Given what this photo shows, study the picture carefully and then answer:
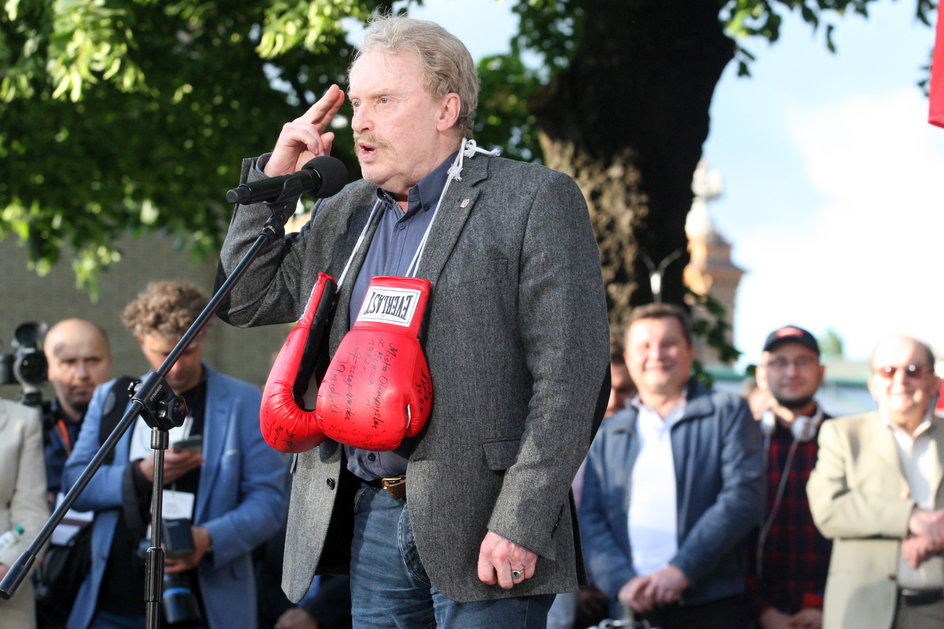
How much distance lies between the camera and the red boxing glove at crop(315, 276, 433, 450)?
2.61 metres

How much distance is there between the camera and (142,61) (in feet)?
30.5

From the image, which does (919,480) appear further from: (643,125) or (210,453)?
(643,125)

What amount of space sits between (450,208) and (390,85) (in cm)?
32

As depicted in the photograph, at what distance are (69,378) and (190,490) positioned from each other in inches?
53.4

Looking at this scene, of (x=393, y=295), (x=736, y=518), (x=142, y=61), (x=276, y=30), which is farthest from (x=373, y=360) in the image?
(x=142, y=61)

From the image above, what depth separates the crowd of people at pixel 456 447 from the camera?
2.69 metres

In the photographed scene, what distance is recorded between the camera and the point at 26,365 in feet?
19.0

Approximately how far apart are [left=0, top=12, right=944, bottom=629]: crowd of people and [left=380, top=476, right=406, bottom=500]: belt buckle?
0.01 metres

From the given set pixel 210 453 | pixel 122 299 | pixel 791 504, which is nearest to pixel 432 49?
pixel 210 453

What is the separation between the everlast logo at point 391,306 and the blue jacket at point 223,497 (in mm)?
2516

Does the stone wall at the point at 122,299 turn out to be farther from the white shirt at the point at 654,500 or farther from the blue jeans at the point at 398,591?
the blue jeans at the point at 398,591

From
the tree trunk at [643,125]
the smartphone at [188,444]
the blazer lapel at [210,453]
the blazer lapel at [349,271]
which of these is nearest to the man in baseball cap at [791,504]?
the tree trunk at [643,125]

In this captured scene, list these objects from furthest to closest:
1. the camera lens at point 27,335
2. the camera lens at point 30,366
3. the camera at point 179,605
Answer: the camera lens at point 27,335 < the camera lens at point 30,366 < the camera at point 179,605

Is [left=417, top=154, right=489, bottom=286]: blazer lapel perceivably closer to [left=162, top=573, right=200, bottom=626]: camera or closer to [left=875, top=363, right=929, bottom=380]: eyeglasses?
[left=162, top=573, right=200, bottom=626]: camera
